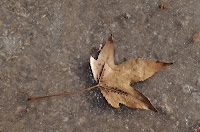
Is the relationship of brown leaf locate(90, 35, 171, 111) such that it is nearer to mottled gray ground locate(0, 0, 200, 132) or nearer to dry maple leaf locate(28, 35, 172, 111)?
dry maple leaf locate(28, 35, 172, 111)

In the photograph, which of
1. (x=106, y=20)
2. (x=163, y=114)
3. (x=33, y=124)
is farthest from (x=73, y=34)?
(x=163, y=114)

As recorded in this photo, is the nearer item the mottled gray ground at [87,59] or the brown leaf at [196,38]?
the mottled gray ground at [87,59]

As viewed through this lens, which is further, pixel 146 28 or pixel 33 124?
pixel 146 28

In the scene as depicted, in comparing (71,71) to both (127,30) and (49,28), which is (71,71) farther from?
(127,30)

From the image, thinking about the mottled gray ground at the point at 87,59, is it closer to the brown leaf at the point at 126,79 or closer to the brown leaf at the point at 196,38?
the brown leaf at the point at 196,38

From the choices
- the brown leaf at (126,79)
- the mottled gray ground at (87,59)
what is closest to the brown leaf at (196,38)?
the mottled gray ground at (87,59)

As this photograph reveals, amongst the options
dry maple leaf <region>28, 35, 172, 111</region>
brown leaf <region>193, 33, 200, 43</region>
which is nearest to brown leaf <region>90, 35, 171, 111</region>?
dry maple leaf <region>28, 35, 172, 111</region>

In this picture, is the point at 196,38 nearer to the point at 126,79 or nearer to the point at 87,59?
the point at 126,79

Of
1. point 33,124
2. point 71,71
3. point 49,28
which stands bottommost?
point 33,124
